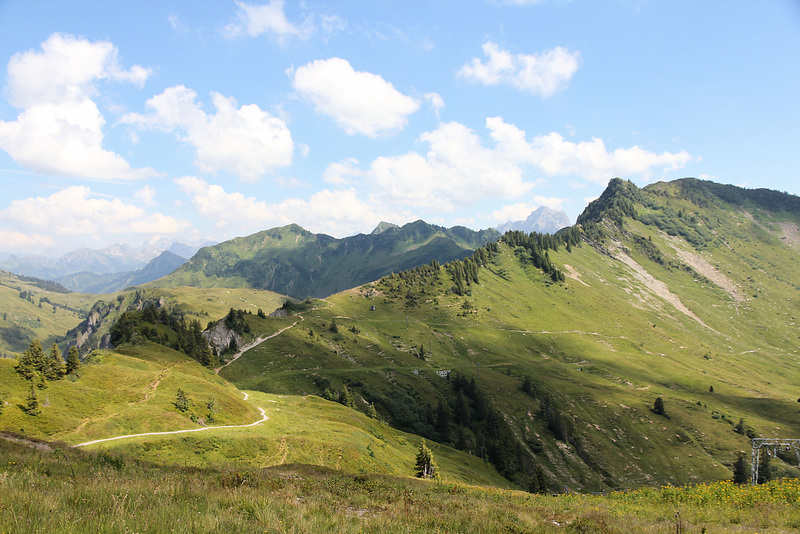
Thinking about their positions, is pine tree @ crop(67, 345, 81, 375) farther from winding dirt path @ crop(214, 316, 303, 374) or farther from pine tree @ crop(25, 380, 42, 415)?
winding dirt path @ crop(214, 316, 303, 374)

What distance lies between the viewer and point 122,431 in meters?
36.0

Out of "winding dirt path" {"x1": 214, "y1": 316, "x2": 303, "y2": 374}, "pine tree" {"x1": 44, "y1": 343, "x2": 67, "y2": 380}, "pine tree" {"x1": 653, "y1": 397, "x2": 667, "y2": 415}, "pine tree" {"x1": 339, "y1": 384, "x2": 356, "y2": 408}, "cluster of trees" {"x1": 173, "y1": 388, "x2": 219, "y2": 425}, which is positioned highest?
"pine tree" {"x1": 44, "y1": 343, "x2": 67, "y2": 380}

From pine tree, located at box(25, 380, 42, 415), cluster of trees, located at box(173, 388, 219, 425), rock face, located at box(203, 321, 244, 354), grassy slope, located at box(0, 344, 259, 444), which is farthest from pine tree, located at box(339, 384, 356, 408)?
pine tree, located at box(25, 380, 42, 415)

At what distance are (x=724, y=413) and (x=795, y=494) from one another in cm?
17844

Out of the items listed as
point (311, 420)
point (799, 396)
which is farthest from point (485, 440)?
point (799, 396)

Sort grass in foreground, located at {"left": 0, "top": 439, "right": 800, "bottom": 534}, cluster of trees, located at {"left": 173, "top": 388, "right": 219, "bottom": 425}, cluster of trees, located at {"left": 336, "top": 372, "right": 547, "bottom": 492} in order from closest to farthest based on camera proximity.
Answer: grass in foreground, located at {"left": 0, "top": 439, "right": 800, "bottom": 534} → cluster of trees, located at {"left": 173, "top": 388, "right": 219, "bottom": 425} → cluster of trees, located at {"left": 336, "top": 372, "right": 547, "bottom": 492}

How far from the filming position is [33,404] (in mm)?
32969

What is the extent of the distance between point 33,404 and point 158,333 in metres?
63.3

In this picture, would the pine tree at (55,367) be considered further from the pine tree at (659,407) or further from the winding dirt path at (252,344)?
the pine tree at (659,407)

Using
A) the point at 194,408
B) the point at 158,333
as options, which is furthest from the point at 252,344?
the point at 194,408

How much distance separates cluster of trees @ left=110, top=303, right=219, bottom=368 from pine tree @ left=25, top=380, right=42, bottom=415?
148ft

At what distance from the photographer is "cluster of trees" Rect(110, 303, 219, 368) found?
8350 cm

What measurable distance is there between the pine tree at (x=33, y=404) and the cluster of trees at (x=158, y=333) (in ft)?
148

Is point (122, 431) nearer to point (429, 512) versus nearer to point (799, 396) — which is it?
point (429, 512)
